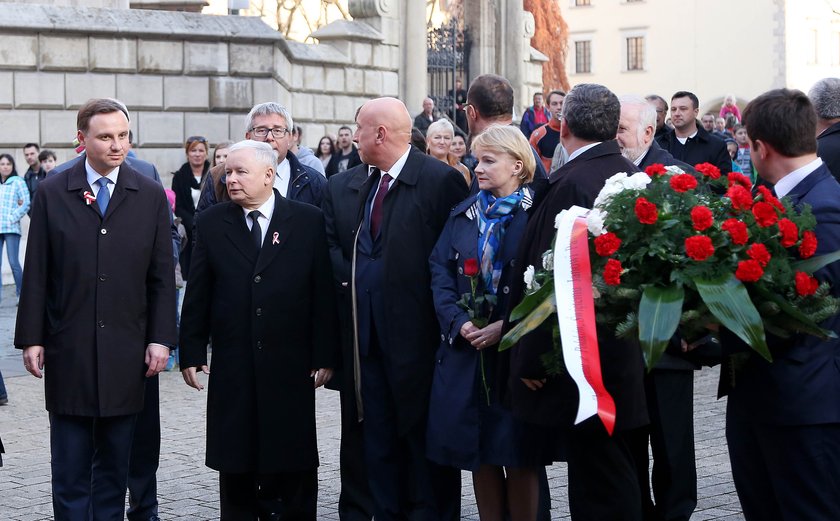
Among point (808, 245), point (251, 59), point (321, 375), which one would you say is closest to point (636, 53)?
point (251, 59)

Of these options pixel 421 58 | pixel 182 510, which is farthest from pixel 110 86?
pixel 182 510

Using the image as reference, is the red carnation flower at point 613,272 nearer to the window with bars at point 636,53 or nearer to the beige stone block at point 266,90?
the beige stone block at point 266,90

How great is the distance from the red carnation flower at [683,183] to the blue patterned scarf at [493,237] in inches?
57.8

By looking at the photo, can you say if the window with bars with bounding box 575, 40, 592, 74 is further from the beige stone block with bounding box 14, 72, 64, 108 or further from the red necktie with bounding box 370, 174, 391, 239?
the red necktie with bounding box 370, 174, 391, 239

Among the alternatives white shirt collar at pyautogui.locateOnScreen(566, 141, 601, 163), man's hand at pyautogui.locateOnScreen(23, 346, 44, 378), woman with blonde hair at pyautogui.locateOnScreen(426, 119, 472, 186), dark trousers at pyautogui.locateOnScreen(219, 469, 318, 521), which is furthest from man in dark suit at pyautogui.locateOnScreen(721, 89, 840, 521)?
woman with blonde hair at pyautogui.locateOnScreen(426, 119, 472, 186)

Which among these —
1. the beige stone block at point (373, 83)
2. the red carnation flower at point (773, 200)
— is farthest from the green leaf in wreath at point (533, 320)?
the beige stone block at point (373, 83)

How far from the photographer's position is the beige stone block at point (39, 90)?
17.4m

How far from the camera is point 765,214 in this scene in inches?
184

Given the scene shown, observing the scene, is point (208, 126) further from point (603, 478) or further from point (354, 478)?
point (603, 478)

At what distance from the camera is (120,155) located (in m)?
6.33

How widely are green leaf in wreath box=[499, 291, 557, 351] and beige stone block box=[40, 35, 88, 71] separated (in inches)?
542

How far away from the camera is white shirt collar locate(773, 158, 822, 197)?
501 centimetres

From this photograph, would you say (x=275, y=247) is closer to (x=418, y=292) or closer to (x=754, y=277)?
(x=418, y=292)

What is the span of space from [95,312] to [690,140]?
21.7 feet
